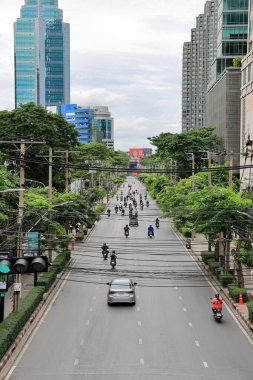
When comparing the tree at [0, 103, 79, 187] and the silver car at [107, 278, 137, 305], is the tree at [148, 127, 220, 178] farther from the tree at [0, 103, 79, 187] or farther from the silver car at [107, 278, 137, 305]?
the silver car at [107, 278, 137, 305]

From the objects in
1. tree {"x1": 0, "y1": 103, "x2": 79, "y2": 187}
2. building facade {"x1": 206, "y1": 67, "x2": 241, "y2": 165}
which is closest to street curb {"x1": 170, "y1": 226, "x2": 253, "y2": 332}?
tree {"x1": 0, "y1": 103, "x2": 79, "y2": 187}

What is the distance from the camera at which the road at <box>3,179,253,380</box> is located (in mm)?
20516

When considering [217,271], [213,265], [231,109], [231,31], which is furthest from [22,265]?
[231,31]

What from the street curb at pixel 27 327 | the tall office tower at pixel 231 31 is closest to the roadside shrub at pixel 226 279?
the street curb at pixel 27 327

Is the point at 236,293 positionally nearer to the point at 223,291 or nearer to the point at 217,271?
the point at 223,291

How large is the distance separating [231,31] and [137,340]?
95.8 m

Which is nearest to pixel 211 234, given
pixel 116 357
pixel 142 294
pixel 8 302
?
pixel 142 294

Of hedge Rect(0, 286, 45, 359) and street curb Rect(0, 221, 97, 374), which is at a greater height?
hedge Rect(0, 286, 45, 359)

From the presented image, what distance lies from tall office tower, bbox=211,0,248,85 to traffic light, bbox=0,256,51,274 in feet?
329

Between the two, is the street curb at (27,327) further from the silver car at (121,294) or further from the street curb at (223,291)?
the street curb at (223,291)

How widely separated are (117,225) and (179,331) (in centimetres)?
4890

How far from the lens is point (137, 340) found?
24.6 metres

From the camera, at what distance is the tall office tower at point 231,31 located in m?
109

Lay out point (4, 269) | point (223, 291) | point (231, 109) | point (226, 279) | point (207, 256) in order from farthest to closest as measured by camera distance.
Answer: point (231, 109), point (207, 256), point (226, 279), point (223, 291), point (4, 269)
